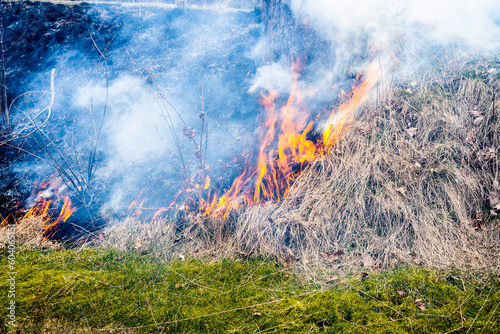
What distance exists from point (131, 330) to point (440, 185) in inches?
136

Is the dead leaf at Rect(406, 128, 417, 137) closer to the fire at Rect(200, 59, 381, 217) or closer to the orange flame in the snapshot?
the fire at Rect(200, 59, 381, 217)

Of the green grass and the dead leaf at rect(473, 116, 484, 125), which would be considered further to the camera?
the dead leaf at rect(473, 116, 484, 125)

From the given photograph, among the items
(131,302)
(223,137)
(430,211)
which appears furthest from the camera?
(223,137)

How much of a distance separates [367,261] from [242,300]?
133cm

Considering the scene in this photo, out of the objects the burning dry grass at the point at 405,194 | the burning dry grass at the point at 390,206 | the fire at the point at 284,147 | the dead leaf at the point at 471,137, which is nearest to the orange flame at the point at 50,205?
the burning dry grass at the point at 390,206

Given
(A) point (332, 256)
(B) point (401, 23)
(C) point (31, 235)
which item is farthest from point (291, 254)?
(B) point (401, 23)

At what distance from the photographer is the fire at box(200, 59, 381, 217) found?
357cm

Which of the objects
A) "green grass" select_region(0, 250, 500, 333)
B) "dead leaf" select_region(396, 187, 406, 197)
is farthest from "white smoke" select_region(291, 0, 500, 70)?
"green grass" select_region(0, 250, 500, 333)

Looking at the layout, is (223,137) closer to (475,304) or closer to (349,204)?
(349,204)

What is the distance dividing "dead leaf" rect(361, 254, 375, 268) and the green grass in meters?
0.14

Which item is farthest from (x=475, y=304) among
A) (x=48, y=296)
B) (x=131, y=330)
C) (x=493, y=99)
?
(x=48, y=296)

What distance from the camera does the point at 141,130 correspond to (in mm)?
4340

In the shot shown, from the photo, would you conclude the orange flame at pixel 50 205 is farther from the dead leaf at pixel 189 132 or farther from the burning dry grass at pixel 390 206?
the dead leaf at pixel 189 132

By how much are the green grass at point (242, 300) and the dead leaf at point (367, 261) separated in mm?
144
